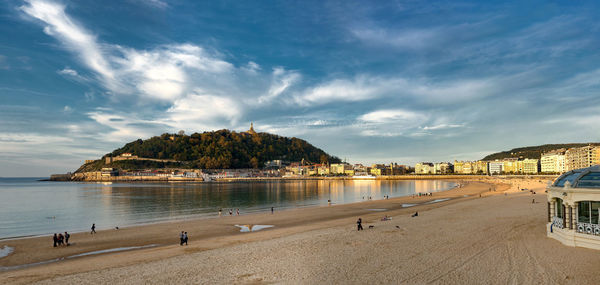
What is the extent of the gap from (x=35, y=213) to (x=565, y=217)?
4890cm

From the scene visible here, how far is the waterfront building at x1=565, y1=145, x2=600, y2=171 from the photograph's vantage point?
12019 centimetres

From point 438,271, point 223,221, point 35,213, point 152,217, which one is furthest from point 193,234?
point 35,213

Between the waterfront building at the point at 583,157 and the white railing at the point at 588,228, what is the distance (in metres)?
131

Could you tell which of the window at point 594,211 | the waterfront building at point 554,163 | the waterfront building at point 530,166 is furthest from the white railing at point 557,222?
the waterfront building at point 530,166

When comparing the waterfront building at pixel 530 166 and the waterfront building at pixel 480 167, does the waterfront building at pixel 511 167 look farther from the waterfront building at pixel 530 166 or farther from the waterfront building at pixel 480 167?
the waterfront building at pixel 480 167

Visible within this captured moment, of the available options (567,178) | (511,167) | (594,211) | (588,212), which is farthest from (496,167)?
(594,211)

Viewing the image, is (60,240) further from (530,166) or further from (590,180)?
(530,166)

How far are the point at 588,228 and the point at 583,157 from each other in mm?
152397

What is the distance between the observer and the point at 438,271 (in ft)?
36.4

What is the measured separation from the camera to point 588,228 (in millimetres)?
12922

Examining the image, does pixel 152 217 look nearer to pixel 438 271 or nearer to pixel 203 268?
pixel 203 268

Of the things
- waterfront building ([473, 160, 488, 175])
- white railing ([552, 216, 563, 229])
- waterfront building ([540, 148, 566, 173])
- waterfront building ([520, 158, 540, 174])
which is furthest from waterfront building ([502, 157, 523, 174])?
white railing ([552, 216, 563, 229])

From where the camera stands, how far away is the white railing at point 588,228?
12645 millimetres

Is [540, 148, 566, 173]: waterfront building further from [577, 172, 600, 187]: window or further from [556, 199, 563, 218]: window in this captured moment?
[577, 172, 600, 187]: window
